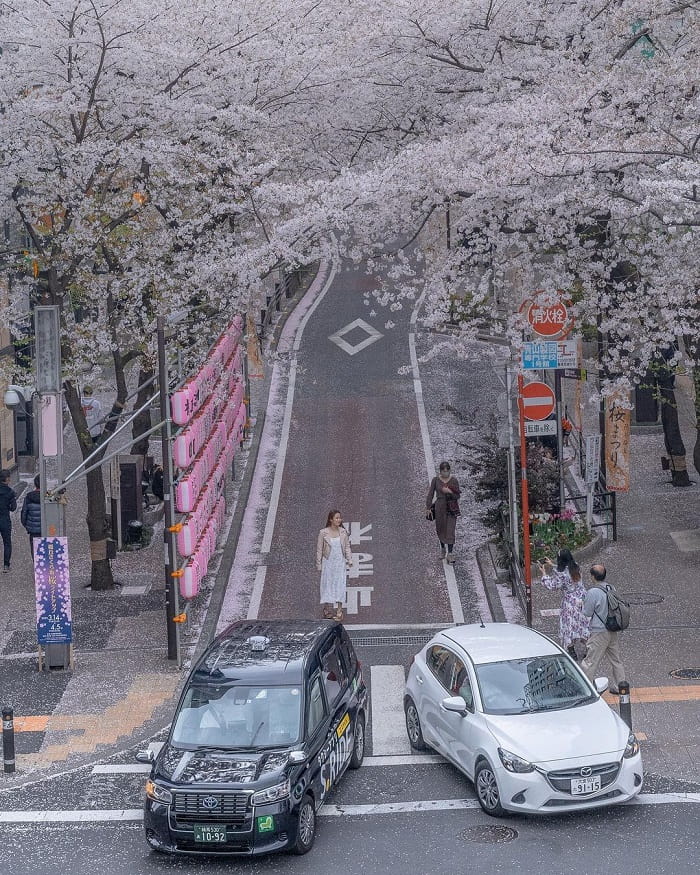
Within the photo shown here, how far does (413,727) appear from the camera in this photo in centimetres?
1351

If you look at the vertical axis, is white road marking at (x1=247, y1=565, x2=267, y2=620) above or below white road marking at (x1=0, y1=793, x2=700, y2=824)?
above

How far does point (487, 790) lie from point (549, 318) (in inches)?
353

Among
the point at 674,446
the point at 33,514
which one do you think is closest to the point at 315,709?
the point at 33,514

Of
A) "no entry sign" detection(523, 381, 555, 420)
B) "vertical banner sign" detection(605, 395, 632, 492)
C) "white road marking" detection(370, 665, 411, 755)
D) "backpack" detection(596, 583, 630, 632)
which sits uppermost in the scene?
"no entry sign" detection(523, 381, 555, 420)

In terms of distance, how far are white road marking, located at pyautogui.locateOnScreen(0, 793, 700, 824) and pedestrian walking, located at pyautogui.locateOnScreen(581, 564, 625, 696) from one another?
2678 mm

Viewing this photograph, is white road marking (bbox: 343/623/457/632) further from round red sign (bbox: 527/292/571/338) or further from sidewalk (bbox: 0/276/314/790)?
round red sign (bbox: 527/292/571/338)

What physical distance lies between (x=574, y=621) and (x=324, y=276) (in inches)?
1449

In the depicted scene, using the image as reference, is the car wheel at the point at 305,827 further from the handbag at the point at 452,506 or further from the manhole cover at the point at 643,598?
the handbag at the point at 452,506

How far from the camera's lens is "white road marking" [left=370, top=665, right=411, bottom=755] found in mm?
13750

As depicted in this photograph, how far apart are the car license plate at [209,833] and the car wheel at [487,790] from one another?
2703mm

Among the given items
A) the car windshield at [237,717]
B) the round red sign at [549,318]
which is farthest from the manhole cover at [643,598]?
the car windshield at [237,717]

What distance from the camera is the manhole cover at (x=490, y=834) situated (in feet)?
36.0

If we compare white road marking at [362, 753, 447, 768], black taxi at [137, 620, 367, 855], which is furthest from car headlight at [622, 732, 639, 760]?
black taxi at [137, 620, 367, 855]

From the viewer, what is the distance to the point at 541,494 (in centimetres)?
2062
